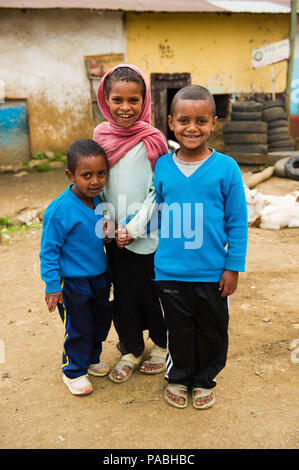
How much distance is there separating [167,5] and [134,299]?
25.6 feet

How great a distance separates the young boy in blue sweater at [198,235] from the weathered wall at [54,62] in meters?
7.35

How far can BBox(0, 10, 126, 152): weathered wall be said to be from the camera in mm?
8344

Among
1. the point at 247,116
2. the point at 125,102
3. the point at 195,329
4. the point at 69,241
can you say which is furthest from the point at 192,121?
the point at 247,116

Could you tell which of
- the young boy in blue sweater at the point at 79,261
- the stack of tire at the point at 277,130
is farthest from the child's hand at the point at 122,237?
the stack of tire at the point at 277,130

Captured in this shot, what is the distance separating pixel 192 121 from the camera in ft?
6.47

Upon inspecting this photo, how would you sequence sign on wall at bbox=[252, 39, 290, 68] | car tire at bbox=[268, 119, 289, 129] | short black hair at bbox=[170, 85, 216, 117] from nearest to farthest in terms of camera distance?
short black hair at bbox=[170, 85, 216, 117]
car tire at bbox=[268, 119, 289, 129]
sign on wall at bbox=[252, 39, 290, 68]

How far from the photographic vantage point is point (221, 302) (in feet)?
6.98

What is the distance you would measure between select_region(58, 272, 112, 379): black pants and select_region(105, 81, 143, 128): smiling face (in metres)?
0.82

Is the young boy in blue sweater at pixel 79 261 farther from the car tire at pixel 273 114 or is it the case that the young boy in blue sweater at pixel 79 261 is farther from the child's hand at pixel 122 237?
the car tire at pixel 273 114

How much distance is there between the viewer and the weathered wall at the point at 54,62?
8344mm

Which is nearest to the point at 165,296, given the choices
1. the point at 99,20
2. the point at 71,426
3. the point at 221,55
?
the point at 71,426


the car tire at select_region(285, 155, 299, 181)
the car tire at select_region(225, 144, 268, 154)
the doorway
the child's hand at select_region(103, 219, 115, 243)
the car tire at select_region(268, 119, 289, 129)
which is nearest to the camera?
the child's hand at select_region(103, 219, 115, 243)

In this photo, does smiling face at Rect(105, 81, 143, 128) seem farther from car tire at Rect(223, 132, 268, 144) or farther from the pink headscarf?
car tire at Rect(223, 132, 268, 144)

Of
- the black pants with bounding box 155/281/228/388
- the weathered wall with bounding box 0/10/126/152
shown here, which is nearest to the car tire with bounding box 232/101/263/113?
the weathered wall with bounding box 0/10/126/152
